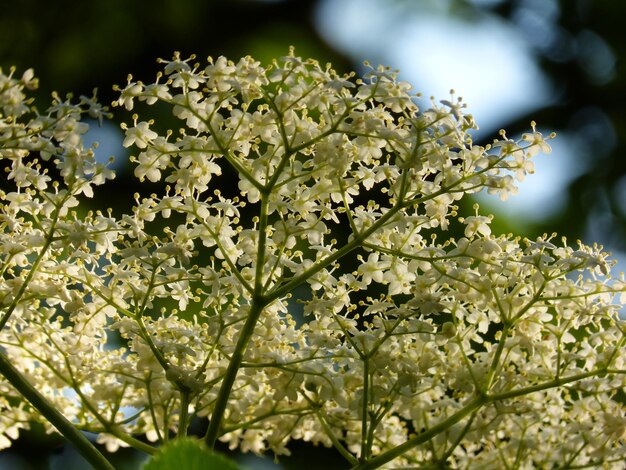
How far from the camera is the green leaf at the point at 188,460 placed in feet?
2.42

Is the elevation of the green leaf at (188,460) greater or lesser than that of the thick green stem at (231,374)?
lesser

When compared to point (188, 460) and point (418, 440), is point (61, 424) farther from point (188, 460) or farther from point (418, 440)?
point (188, 460)

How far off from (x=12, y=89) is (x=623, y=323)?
1403 mm

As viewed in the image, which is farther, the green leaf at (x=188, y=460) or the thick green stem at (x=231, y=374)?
the thick green stem at (x=231, y=374)

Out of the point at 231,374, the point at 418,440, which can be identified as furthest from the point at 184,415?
the point at 418,440

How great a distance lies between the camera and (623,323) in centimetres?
212

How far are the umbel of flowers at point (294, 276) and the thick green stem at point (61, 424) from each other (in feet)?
0.38

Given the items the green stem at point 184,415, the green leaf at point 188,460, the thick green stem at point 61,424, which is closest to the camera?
the green leaf at point 188,460

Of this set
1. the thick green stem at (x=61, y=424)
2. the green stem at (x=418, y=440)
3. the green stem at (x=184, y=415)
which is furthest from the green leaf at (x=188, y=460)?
the green stem at (x=418, y=440)

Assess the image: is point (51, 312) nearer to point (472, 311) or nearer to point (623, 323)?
point (472, 311)

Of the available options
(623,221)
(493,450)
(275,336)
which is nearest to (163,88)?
(275,336)

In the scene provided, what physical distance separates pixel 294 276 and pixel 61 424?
537 mm

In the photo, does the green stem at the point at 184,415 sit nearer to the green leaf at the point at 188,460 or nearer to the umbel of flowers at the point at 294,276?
Result: the umbel of flowers at the point at 294,276

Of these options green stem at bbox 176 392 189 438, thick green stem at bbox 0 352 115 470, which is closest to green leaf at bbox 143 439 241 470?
thick green stem at bbox 0 352 115 470
